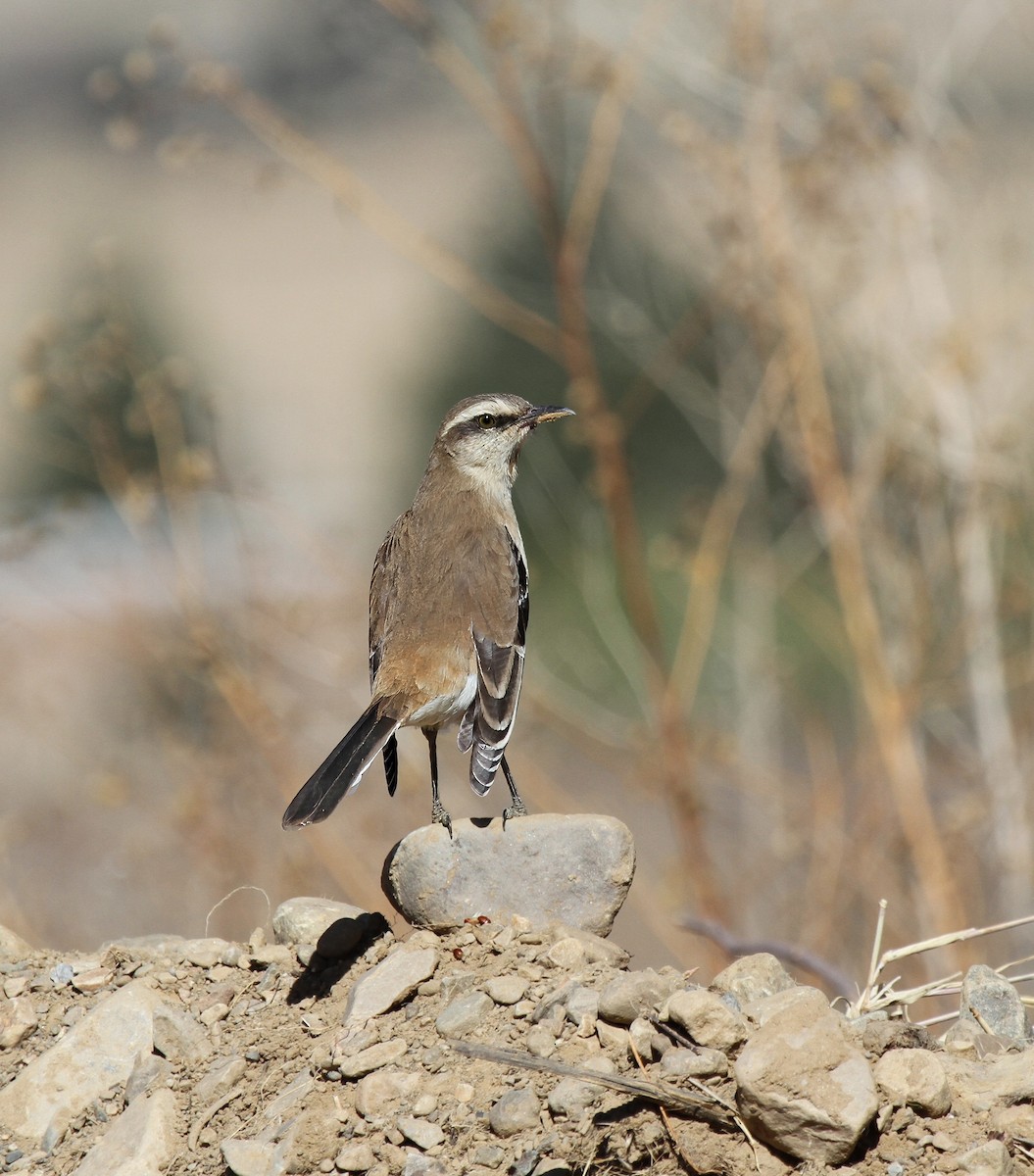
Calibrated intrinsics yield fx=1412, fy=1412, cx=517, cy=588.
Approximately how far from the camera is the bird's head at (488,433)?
6.55m

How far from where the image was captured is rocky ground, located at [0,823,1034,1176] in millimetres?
3443

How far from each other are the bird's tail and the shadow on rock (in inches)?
15.2

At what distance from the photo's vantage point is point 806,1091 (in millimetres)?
3357

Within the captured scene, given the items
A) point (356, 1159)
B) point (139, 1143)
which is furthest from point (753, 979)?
point (139, 1143)

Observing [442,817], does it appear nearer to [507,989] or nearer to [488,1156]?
[507,989]

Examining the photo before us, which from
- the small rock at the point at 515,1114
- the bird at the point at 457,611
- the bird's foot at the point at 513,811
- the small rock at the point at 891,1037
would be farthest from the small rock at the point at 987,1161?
the bird at the point at 457,611

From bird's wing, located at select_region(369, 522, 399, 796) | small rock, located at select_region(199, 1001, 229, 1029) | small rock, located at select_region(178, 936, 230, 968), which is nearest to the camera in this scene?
small rock, located at select_region(199, 1001, 229, 1029)

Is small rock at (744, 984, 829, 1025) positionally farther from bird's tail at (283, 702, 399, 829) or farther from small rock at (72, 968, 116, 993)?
small rock at (72, 968, 116, 993)

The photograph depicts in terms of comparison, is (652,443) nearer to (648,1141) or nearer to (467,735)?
(467,735)

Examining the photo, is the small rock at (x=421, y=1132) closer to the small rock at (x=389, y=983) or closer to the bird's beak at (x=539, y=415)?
the small rock at (x=389, y=983)

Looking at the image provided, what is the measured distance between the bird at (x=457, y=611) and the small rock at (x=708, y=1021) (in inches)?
62.1

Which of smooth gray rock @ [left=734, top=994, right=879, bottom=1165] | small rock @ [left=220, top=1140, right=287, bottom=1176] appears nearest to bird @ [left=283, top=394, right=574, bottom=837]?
small rock @ [left=220, top=1140, right=287, bottom=1176]

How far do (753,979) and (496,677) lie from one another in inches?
73.1

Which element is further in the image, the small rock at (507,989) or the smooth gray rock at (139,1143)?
the small rock at (507,989)
